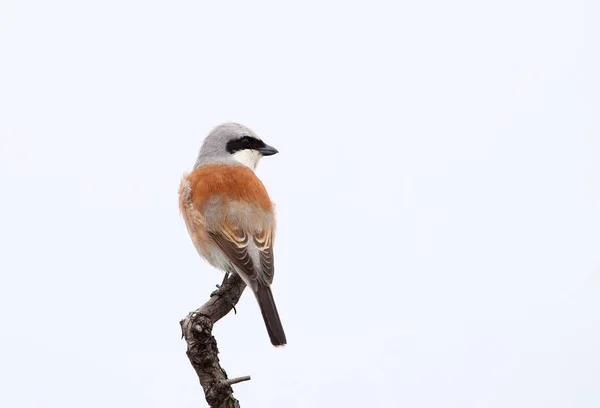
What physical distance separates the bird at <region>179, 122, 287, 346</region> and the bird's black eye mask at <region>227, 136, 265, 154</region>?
0.47 ft

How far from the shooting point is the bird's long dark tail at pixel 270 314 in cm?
538

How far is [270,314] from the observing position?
548cm

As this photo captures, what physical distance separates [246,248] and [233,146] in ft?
3.83

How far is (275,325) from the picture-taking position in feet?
17.8

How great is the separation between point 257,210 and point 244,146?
857mm

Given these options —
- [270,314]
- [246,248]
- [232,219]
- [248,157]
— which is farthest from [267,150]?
[270,314]

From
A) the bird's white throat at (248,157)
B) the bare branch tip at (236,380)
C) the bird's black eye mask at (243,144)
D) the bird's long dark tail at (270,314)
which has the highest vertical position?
the bird's black eye mask at (243,144)

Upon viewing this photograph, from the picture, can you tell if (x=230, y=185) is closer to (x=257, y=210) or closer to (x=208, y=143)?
(x=257, y=210)

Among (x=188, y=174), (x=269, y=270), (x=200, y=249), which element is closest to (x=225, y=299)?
(x=269, y=270)

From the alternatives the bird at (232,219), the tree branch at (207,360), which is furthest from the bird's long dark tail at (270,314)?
the tree branch at (207,360)

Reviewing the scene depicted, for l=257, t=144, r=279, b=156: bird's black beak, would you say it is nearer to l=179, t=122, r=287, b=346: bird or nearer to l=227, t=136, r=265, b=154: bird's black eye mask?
l=227, t=136, r=265, b=154: bird's black eye mask

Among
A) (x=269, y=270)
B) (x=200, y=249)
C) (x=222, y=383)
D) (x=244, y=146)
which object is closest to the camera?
(x=222, y=383)

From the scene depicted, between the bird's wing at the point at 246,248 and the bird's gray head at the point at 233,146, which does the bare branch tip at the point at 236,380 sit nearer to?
the bird's wing at the point at 246,248

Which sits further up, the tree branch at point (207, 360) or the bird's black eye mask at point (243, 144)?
the bird's black eye mask at point (243, 144)
